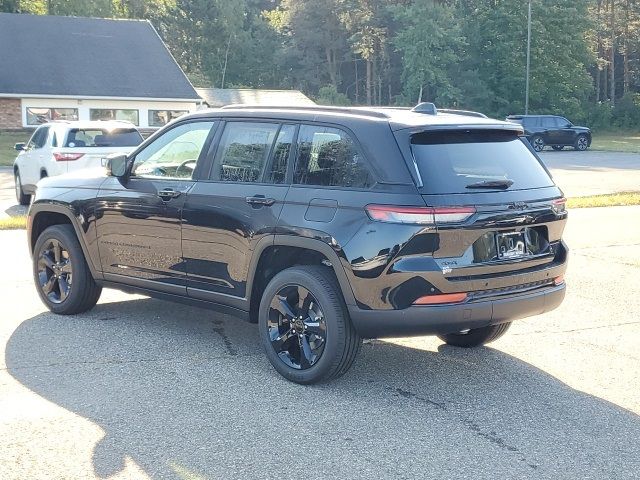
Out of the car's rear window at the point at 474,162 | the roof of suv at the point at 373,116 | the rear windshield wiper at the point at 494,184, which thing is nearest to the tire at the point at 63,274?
the roof of suv at the point at 373,116

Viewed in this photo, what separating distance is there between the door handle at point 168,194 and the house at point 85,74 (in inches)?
1545

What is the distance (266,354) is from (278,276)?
57 cm

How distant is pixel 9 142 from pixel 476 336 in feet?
128

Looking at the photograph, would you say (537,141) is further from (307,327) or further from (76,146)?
(307,327)

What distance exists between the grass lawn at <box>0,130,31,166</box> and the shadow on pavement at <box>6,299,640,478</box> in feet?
96.8

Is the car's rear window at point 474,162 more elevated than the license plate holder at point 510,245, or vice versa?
the car's rear window at point 474,162

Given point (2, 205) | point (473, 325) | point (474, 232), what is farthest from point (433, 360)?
point (2, 205)

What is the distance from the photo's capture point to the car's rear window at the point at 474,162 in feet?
17.2

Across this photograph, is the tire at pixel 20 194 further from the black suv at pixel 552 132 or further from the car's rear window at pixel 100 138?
the black suv at pixel 552 132

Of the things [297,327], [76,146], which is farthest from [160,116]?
[297,327]

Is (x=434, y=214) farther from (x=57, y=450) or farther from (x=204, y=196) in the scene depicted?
(x=57, y=450)

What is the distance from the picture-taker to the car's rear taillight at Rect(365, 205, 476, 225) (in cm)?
504

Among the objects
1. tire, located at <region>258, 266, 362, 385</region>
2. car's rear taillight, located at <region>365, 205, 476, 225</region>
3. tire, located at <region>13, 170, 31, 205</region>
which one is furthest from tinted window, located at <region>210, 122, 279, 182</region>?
tire, located at <region>13, 170, 31, 205</region>

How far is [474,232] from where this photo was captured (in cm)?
516
